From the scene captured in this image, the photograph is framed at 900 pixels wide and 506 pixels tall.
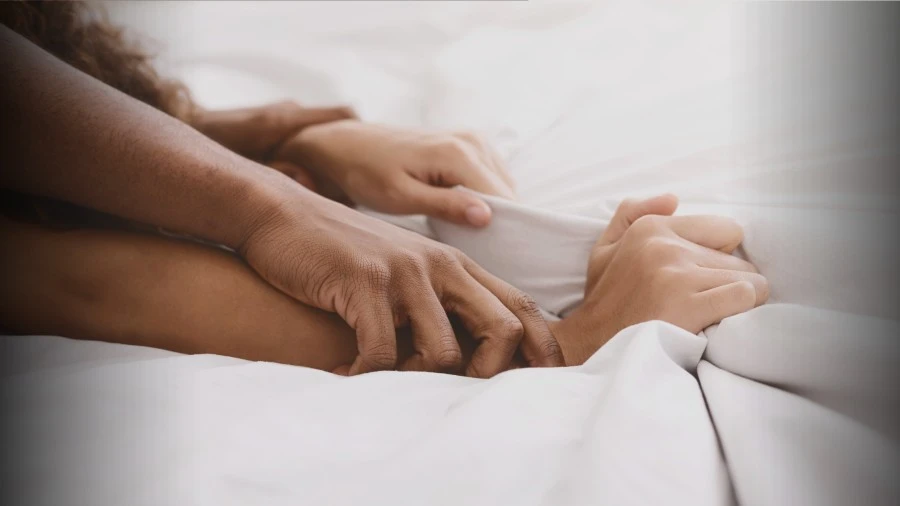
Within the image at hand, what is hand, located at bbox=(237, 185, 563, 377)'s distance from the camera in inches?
16.6

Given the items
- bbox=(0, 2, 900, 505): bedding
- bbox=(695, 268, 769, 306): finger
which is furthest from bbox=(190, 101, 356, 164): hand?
bbox=(695, 268, 769, 306): finger

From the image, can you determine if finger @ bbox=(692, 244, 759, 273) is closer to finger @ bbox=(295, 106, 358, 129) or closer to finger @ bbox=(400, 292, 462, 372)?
finger @ bbox=(400, 292, 462, 372)

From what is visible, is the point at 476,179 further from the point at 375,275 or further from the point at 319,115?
the point at 319,115

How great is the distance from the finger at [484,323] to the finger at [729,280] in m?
0.12

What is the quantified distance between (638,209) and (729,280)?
0.10 meters

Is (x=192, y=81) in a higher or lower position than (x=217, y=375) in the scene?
higher

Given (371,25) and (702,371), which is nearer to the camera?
(702,371)

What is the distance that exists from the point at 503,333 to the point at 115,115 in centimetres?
30

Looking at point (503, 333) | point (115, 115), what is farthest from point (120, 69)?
point (503, 333)

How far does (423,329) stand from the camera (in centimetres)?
42

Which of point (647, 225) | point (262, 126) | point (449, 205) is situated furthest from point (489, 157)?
point (262, 126)

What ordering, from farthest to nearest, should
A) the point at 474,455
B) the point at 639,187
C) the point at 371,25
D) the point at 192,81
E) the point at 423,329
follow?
1. the point at 371,25
2. the point at 192,81
3. the point at 639,187
4. the point at 423,329
5. the point at 474,455

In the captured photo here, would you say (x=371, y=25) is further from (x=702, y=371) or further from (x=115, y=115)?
(x=702, y=371)

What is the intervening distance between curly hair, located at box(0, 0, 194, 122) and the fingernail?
366 mm
